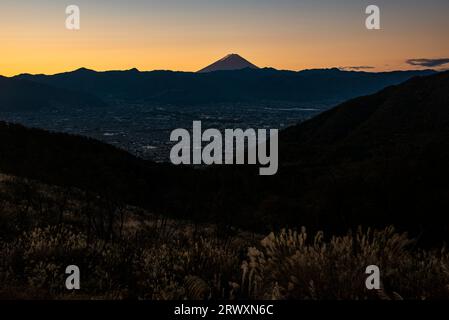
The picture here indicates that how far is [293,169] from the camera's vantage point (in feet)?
224

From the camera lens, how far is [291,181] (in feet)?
197

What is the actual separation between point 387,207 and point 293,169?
33.2 m

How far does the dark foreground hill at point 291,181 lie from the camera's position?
3234cm

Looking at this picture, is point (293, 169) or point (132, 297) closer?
point (132, 297)

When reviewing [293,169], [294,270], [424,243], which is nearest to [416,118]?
[293,169]

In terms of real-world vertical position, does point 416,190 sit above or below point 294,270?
below

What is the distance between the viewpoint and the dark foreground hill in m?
32.3

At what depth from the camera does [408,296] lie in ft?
16.9

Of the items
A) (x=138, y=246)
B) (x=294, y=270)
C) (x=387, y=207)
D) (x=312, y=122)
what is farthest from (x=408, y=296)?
(x=312, y=122)

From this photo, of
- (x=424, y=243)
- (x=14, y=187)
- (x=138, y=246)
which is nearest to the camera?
(x=138, y=246)

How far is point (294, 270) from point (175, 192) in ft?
163
